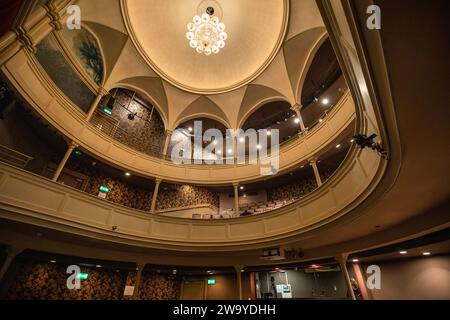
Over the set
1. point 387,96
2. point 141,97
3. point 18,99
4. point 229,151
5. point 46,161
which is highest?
point 141,97

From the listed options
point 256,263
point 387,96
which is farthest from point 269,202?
point 387,96

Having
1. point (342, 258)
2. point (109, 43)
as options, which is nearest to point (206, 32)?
point (109, 43)

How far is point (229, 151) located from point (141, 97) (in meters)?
6.59

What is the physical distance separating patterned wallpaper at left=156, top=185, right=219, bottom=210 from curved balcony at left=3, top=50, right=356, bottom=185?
1409 millimetres

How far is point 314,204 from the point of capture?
6887 mm

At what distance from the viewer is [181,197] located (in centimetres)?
1188

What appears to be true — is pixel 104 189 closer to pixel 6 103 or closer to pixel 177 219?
pixel 177 219

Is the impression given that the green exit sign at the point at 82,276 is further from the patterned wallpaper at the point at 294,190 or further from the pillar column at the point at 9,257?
the patterned wallpaper at the point at 294,190

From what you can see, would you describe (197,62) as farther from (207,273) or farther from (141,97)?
(207,273)

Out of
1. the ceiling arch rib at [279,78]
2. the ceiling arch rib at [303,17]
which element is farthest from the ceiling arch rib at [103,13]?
the ceiling arch rib at [303,17]

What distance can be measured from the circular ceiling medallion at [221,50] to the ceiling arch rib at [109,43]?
0.60 meters

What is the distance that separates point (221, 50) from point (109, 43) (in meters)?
5.62

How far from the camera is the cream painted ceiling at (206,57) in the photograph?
31.1 ft

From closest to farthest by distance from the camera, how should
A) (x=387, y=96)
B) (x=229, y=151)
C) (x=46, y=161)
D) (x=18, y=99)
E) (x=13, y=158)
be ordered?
(x=387, y=96), (x=18, y=99), (x=13, y=158), (x=46, y=161), (x=229, y=151)
